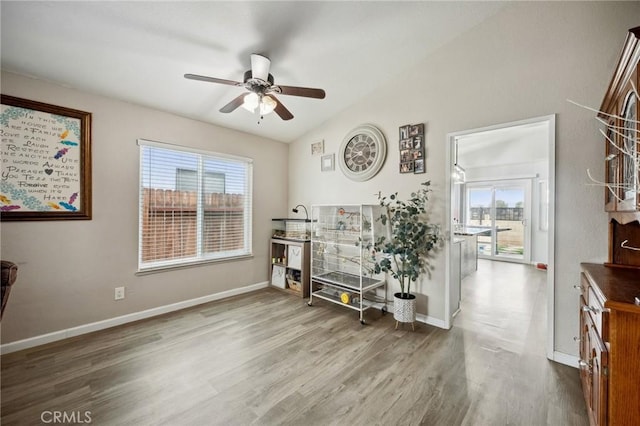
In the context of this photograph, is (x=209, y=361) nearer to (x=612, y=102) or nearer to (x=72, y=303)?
(x=72, y=303)

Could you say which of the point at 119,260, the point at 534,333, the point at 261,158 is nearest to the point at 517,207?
the point at 534,333

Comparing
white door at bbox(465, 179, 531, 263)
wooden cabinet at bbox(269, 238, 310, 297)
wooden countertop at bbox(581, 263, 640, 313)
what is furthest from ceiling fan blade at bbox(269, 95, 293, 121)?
white door at bbox(465, 179, 531, 263)

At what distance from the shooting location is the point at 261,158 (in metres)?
4.24

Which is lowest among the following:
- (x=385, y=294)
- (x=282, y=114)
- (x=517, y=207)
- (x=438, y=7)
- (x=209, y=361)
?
(x=209, y=361)

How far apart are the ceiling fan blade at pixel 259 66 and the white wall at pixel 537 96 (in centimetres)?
125

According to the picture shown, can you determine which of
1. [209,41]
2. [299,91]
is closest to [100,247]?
[209,41]

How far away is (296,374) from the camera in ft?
6.82

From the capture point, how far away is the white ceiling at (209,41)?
1.94m

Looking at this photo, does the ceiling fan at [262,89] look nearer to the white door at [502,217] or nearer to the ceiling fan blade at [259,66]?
the ceiling fan blade at [259,66]

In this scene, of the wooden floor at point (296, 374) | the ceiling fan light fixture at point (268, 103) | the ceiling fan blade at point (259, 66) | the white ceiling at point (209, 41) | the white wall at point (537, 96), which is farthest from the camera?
the ceiling fan light fixture at point (268, 103)

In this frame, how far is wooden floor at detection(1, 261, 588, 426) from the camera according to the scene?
169 cm

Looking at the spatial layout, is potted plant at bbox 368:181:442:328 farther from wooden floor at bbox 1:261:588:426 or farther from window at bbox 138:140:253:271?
window at bbox 138:140:253:271

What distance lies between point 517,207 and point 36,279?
851 cm

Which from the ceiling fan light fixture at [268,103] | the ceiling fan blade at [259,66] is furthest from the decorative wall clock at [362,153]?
the ceiling fan blade at [259,66]
